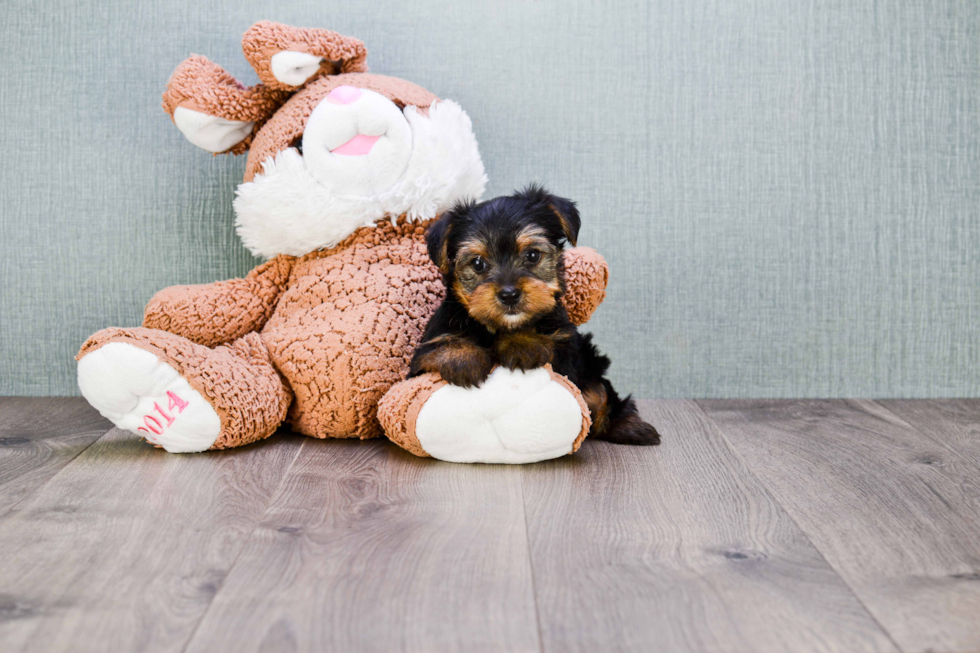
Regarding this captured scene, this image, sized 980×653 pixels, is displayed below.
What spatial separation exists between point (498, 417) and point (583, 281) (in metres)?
0.55

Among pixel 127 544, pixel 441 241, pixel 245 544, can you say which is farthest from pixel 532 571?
pixel 441 241

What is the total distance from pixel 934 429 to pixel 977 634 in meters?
1.35

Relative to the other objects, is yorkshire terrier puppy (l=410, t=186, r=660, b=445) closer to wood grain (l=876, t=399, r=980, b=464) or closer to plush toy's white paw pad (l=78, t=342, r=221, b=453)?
plush toy's white paw pad (l=78, t=342, r=221, b=453)

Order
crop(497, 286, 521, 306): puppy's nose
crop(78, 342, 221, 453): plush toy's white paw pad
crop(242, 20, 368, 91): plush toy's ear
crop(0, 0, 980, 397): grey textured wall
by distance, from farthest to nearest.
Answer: crop(0, 0, 980, 397): grey textured wall → crop(242, 20, 368, 91): plush toy's ear → crop(78, 342, 221, 453): plush toy's white paw pad → crop(497, 286, 521, 306): puppy's nose

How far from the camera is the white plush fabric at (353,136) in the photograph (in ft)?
6.96

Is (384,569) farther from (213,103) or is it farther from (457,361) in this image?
(213,103)

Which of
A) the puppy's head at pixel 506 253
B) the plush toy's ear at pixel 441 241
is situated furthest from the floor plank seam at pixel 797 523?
the plush toy's ear at pixel 441 241

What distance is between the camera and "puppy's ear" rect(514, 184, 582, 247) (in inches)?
74.5

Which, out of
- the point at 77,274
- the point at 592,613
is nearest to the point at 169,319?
the point at 77,274

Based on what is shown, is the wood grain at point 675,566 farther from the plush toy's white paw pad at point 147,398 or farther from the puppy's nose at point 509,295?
the plush toy's white paw pad at point 147,398

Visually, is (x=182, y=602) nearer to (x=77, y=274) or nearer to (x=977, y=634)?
(x=977, y=634)

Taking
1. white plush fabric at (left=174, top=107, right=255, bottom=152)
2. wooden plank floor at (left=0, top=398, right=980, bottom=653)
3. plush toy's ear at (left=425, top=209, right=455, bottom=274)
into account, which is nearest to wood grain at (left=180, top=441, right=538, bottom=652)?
wooden plank floor at (left=0, top=398, right=980, bottom=653)

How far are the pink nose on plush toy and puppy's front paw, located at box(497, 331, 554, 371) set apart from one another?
0.79 metres

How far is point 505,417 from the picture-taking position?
72.5 inches
